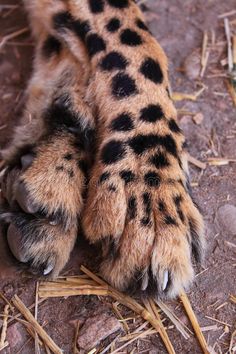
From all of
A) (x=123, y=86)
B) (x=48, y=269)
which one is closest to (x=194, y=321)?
(x=48, y=269)

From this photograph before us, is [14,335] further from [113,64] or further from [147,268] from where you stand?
[113,64]

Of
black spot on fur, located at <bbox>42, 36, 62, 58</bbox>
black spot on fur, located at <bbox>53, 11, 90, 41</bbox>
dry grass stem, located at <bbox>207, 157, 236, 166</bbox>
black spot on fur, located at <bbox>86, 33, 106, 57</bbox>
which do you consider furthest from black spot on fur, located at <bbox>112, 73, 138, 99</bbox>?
dry grass stem, located at <bbox>207, 157, 236, 166</bbox>

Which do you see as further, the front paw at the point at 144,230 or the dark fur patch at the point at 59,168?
the dark fur patch at the point at 59,168

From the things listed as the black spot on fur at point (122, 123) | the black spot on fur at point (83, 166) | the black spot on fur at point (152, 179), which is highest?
the black spot on fur at point (122, 123)

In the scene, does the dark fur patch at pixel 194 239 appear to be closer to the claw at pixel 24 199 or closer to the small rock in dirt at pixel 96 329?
the small rock in dirt at pixel 96 329

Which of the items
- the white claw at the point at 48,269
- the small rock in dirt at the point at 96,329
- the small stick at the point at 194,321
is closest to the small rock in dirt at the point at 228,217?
the small stick at the point at 194,321

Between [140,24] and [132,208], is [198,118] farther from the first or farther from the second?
[132,208]
